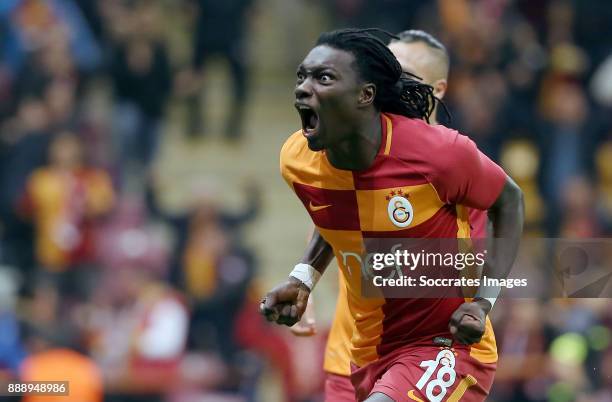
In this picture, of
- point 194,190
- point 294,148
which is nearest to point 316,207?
point 294,148

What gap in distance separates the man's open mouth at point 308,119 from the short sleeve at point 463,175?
48cm

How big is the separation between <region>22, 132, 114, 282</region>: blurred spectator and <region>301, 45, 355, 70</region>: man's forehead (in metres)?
7.25

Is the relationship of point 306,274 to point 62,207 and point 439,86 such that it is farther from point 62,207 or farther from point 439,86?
point 62,207

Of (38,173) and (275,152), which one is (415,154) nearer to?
(38,173)

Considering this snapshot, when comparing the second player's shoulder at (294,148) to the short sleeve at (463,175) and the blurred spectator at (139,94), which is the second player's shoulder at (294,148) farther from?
the blurred spectator at (139,94)

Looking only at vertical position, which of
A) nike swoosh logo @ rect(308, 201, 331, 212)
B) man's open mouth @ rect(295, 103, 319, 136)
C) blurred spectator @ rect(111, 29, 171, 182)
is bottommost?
nike swoosh logo @ rect(308, 201, 331, 212)

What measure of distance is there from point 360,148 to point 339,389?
137 centimetres

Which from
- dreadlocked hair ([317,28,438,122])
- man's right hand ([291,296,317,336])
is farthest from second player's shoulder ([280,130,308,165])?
man's right hand ([291,296,317,336])

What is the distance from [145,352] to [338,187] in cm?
581

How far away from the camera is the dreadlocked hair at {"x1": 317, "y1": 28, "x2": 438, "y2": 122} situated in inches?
204

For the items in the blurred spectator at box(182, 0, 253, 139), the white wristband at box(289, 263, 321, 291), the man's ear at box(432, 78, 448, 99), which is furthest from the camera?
the blurred spectator at box(182, 0, 253, 139)

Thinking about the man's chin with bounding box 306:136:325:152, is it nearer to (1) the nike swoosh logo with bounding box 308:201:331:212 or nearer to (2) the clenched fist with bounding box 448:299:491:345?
(1) the nike swoosh logo with bounding box 308:201:331:212

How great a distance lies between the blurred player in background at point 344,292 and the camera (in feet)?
19.8

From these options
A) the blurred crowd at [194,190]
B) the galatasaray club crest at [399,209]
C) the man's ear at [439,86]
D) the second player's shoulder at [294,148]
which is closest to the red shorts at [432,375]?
the galatasaray club crest at [399,209]
